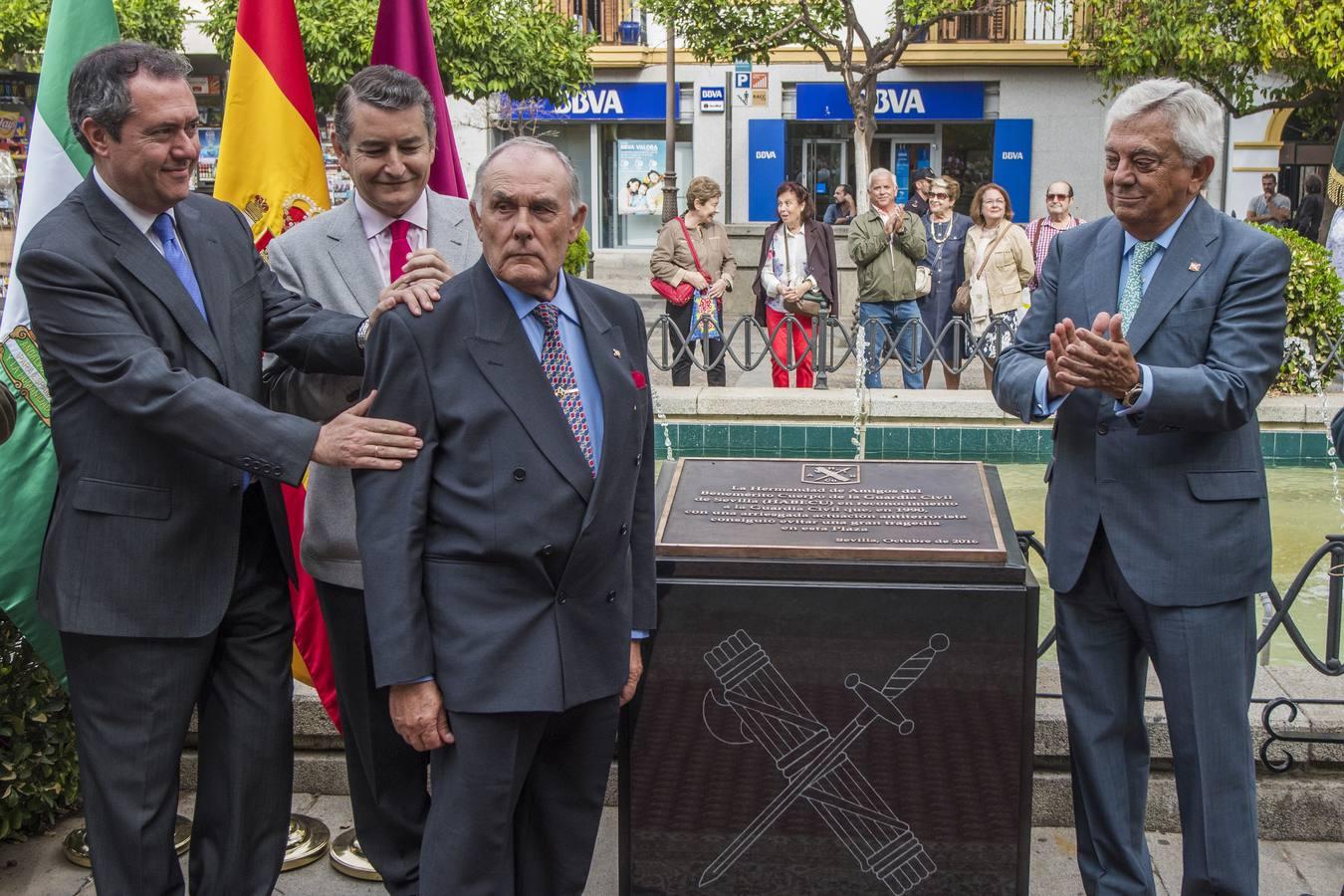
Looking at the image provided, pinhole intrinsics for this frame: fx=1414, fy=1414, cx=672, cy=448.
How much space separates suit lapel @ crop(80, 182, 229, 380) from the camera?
2.94 metres

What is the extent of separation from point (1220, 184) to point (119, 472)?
84.6 feet

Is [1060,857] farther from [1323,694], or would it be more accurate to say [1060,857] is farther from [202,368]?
[202,368]

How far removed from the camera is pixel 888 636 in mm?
3314

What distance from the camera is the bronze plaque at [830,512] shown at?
333cm

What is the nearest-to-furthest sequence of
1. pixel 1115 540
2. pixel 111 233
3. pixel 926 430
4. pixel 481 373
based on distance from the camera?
1. pixel 481 373
2. pixel 111 233
3. pixel 1115 540
4. pixel 926 430

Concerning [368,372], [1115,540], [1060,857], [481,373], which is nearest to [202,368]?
[368,372]

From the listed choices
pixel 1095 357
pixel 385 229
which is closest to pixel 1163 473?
pixel 1095 357

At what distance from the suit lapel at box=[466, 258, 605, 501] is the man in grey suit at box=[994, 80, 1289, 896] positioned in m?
1.05

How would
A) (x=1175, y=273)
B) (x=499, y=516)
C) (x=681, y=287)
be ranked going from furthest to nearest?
(x=681, y=287)
(x=1175, y=273)
(x=499, y=516)

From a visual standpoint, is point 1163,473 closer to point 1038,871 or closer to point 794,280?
point 1038,871

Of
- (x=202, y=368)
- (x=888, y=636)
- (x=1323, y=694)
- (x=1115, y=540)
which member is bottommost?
(x=1323, y=694)

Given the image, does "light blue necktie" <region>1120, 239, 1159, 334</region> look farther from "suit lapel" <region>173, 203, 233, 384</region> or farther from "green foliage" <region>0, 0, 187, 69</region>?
"green foliage" <region>0, 0, 187, 69</region>

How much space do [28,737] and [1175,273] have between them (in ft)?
10.4

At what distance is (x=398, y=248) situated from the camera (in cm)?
337
